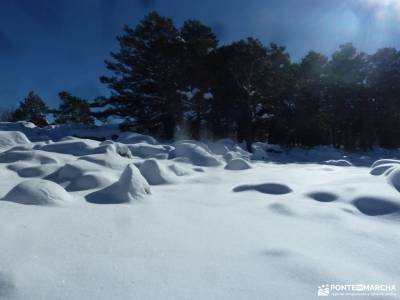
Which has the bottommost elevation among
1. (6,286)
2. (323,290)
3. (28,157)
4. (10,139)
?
(323,290)

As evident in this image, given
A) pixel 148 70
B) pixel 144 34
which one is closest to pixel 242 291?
pixel 148 70

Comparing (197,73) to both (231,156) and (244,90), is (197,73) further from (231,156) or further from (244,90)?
(231,156)

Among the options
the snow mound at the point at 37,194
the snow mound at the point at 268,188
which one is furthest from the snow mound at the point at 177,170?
the snow mound at the point at 37,194

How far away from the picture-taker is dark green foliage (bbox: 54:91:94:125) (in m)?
22.6

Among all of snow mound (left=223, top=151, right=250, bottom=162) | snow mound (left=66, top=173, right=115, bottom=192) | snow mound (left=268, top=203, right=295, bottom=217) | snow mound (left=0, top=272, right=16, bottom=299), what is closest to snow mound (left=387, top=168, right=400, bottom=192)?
snow mound (left=268, top=203, right=295, bottom=217)

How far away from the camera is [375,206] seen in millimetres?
3113

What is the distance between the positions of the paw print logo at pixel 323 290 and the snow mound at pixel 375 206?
1.82 metres

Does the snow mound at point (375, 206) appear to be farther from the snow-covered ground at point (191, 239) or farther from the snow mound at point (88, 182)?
the snow mound at point (88, 182)

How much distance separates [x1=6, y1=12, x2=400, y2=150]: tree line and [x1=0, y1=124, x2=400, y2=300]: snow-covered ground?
1148 centimetres

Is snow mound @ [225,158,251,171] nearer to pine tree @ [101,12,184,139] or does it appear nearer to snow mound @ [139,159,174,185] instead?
snow mound @ [139,159,174,185]

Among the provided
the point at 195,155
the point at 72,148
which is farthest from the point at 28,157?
the point at 195,155

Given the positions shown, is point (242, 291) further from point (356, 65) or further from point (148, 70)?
point (356, 65)

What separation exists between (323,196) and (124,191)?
2.84m

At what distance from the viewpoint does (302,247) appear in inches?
84.4
